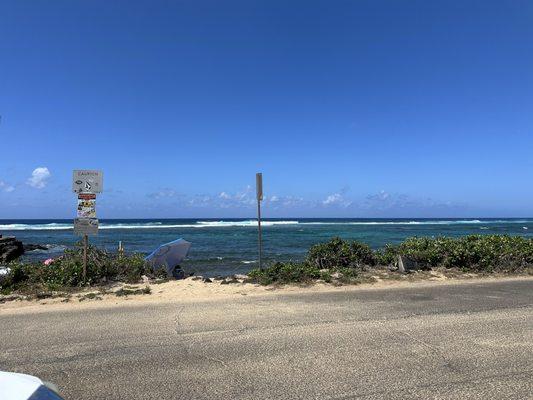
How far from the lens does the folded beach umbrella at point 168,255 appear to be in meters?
10.7

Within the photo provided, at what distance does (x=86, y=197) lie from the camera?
353 inches

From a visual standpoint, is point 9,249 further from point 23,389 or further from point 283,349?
Result: point 23,389

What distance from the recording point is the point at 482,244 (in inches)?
458

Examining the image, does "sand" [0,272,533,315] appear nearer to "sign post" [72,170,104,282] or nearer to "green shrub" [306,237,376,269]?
"sign post" [72,170,104,282]

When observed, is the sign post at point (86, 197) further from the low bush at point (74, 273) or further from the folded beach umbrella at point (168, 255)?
the folded beach umbrella at point (168, 255)

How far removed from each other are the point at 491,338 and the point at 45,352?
16.7ft

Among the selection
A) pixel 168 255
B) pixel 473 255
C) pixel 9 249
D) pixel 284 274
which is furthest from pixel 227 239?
pixel 284 274

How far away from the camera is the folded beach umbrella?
10680 mm

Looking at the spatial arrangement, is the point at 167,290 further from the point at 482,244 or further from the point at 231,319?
the point at 482,244

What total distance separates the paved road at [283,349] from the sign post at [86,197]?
274 centimetres

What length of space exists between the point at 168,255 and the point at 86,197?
2.95m

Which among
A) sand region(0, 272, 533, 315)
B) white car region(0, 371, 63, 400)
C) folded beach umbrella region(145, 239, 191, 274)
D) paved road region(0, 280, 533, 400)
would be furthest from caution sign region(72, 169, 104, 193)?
white car region(0, 371, 63, 400)

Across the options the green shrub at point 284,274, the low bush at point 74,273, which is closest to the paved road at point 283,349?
the green shrub at point 284,274

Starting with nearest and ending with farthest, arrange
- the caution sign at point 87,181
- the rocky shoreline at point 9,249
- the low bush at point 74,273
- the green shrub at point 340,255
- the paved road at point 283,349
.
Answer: the paved road at point 283,349 → the low bush at point 74,273 → the caution sign at point 87,181 → the green shrub at point 340,255 → the rocky shoreline at point 9,249
